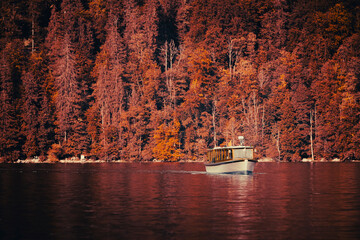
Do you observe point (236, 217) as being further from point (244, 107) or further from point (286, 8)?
point (286, 8)

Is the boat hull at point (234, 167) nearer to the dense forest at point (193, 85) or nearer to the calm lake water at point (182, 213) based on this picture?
the calm lake water at point (182, 213)

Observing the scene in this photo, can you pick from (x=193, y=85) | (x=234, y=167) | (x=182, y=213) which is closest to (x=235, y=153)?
(x=234, y=167)

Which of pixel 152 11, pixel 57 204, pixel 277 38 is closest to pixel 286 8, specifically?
pixel 277 38

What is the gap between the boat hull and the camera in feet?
225

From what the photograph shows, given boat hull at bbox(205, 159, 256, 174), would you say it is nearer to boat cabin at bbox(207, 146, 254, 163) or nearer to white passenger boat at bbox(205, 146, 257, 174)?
white passenger boat at bbox(205, 146, 257, 174)

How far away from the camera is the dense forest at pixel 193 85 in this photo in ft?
402

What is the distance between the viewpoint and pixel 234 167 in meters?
70.2

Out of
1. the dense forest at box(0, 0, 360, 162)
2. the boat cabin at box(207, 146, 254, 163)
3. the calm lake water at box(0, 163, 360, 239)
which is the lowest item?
the calm lake water at box(0, 163, 360, 239)

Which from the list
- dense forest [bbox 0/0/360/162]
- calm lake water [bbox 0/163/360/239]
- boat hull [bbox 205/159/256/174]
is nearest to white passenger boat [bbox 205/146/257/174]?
boat hull [bbox 205/159/256/174]

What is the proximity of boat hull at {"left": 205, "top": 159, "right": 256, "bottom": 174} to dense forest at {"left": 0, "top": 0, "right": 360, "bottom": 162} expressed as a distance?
46288mm

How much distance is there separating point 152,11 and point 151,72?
20205mm

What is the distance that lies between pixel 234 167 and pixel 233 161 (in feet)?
3.27

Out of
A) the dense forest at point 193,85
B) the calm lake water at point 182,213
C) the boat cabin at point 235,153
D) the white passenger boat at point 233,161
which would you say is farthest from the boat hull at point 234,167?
the dense forest at point 193,85

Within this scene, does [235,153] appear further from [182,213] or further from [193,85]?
[193,85]
